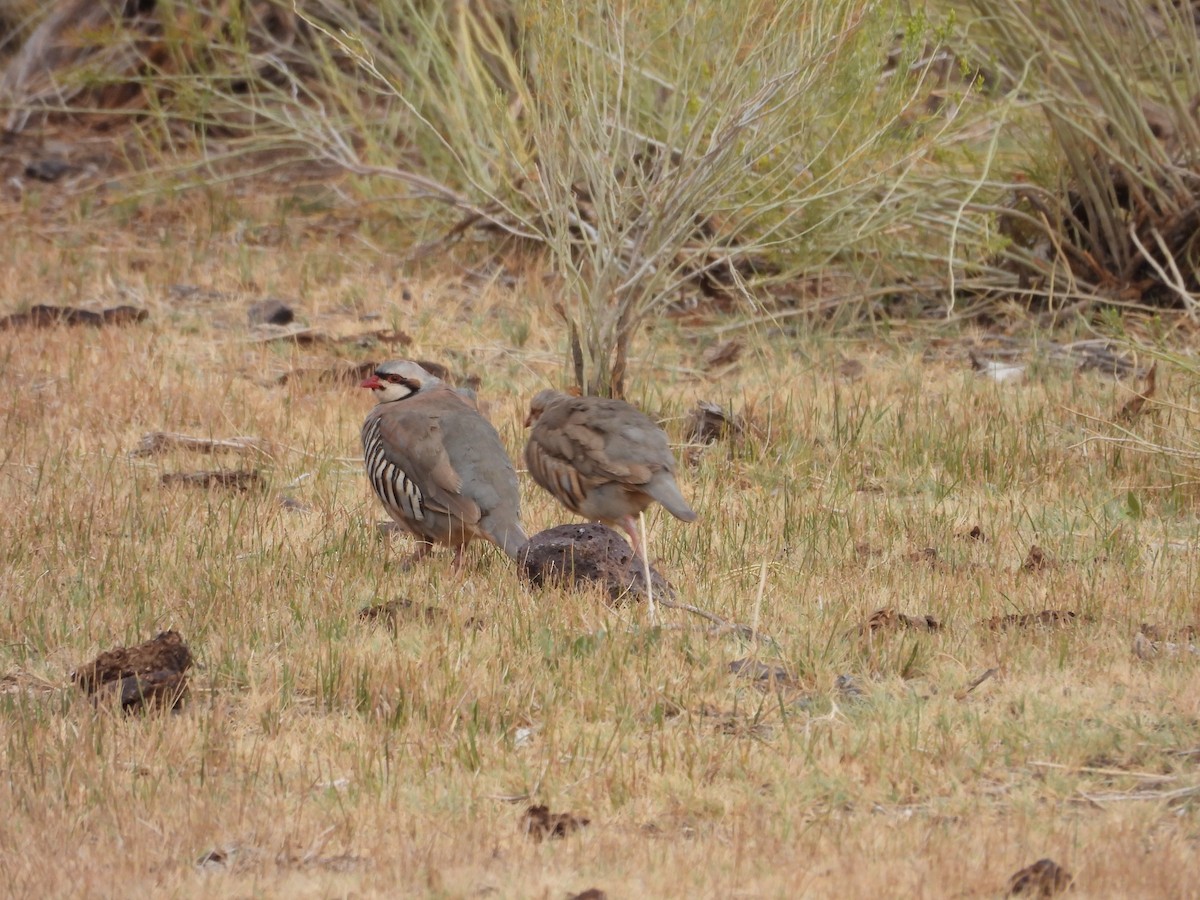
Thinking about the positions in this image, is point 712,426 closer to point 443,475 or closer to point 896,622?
point 443,475

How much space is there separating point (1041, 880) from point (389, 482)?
3298mm

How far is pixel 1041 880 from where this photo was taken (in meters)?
3.82

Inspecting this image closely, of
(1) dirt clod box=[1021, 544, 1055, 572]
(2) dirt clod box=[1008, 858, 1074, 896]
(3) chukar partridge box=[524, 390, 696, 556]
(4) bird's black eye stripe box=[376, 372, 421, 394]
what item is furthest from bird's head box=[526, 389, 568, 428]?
(2) dirt clod box=[1008, 858, 1074, 896]

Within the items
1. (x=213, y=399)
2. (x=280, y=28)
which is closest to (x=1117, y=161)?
(x=213, y=399)

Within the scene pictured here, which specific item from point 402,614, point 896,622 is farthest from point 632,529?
point 896,622

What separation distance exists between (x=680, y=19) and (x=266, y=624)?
4.06 m

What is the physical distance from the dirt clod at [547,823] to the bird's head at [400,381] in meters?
3.07

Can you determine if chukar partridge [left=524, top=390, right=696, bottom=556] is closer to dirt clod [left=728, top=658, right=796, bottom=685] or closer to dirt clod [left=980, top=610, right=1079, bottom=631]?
dirt clod [left=728, top=658, right=796, bottom=685]

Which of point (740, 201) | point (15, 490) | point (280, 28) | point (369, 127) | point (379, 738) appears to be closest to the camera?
point (379, 738)

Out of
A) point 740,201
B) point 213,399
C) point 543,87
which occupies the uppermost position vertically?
point 543,87

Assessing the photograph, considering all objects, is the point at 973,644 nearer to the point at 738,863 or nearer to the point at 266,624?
the point at 738,863

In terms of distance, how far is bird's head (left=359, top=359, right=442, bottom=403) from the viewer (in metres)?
7.13

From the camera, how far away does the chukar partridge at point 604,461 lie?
6082mm

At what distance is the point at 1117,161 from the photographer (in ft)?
32.8
